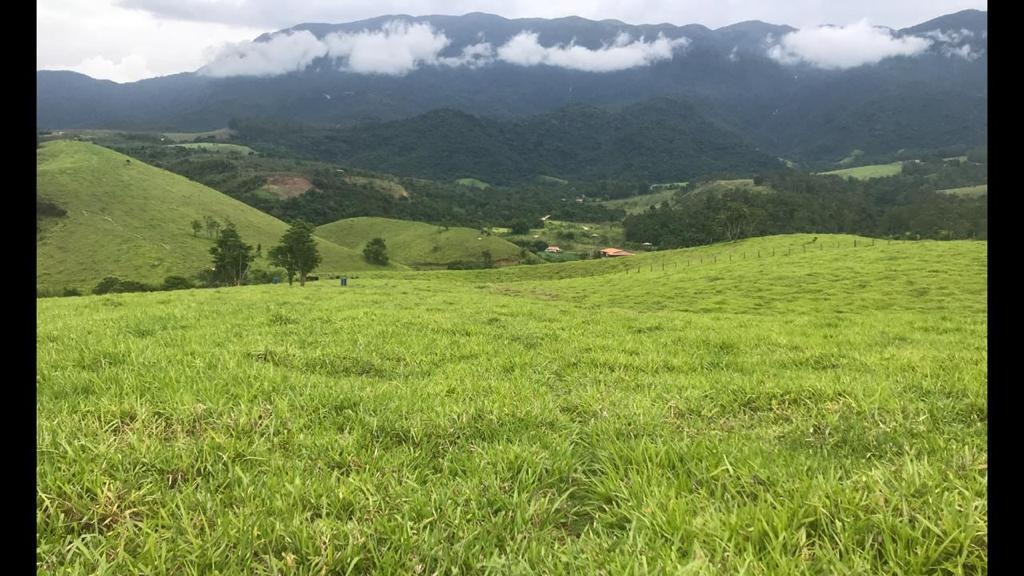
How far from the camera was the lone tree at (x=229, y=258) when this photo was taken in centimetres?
11681

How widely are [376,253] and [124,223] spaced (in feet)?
233

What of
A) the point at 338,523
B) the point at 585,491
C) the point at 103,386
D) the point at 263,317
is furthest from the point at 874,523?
the point at 263,317

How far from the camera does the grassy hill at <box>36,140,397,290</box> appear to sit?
127188mm

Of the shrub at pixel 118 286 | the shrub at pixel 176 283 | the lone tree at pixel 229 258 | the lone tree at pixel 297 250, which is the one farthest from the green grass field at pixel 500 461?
the shrub at pixel 118 286

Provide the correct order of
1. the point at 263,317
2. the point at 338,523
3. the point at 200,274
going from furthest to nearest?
the point at 200,274 < the point at 263,317 < the point at 338,523

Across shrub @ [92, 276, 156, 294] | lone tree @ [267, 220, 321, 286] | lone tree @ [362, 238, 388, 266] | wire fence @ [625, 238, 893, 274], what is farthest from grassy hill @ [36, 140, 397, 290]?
wire fence @ [625, 238, 893, 274]

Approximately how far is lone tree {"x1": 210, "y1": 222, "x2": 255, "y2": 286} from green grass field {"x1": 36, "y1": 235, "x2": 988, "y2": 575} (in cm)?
12110

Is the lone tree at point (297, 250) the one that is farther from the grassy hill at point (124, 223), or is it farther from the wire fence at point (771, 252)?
the grassy hill at point (124, 223)

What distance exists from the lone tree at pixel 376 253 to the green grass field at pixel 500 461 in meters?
172

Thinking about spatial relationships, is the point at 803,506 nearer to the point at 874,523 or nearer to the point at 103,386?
the point at 874,523

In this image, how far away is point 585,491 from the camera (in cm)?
397

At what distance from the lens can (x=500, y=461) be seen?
4.34 m
